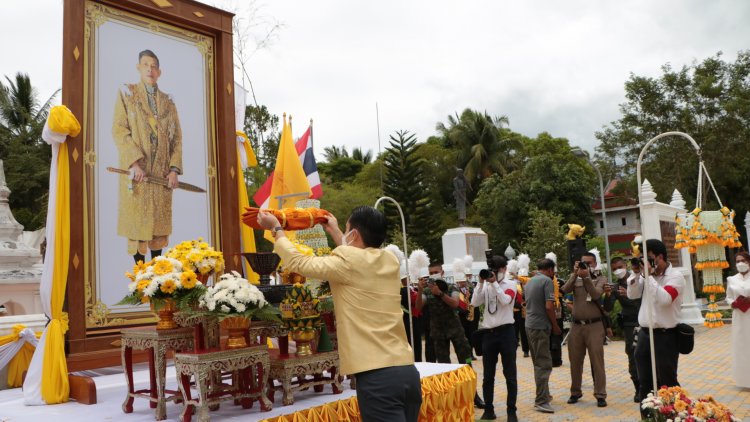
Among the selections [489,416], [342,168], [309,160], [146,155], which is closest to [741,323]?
[489,416]

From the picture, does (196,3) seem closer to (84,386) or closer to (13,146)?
(84,386)

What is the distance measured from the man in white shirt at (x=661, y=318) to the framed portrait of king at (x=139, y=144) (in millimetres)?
4494

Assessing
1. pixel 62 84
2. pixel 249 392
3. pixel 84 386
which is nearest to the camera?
pixel 249 392

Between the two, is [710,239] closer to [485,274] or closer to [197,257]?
[485,274]

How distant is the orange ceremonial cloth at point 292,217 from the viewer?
374 centimetres

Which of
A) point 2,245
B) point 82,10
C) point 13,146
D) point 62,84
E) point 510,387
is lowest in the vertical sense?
point 510,387

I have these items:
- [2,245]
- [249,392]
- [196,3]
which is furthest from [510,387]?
[2,245]

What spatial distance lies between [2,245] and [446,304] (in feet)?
21.0

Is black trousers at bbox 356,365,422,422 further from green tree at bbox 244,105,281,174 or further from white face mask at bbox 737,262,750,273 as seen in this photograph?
green tree at bbox 244,105,281,174

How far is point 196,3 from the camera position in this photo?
24.3 feet

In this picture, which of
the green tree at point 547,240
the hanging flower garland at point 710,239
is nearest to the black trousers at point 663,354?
the hanging flower garland at point 710,239

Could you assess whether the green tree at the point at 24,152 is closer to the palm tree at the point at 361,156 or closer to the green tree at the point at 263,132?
the green tree at the point at 263,132

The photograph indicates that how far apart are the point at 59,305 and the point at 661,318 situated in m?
5.13

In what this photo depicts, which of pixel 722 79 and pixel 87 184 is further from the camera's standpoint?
pixel 722 79
